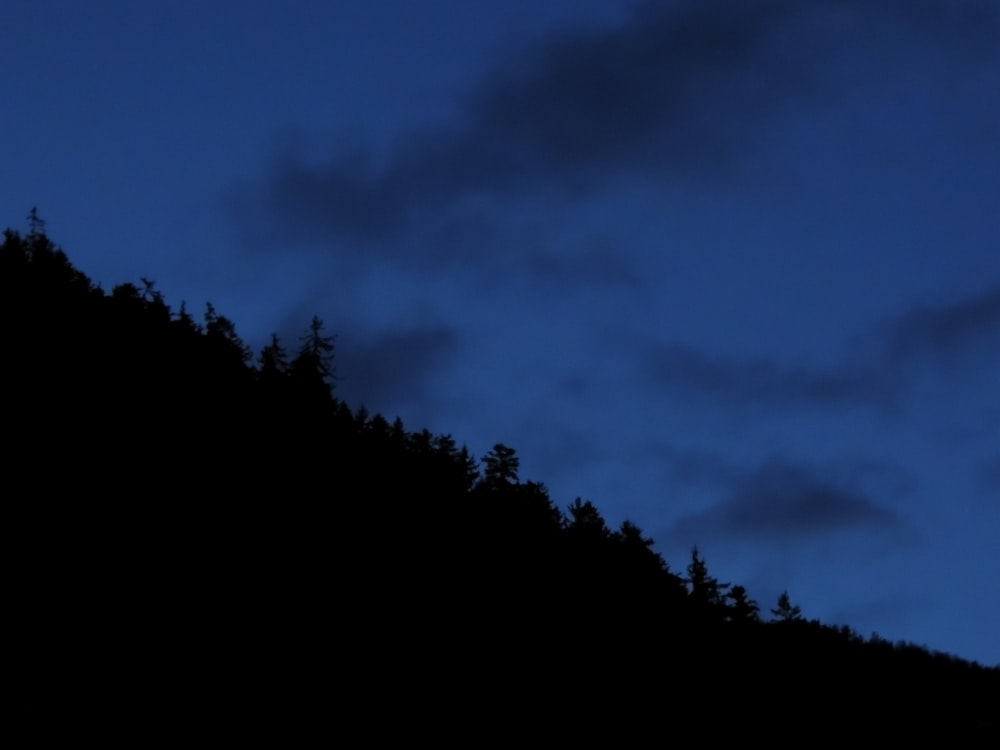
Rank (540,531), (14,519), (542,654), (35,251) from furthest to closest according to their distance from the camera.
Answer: (35,251) < (540,531) < (542,654) < (14,519)

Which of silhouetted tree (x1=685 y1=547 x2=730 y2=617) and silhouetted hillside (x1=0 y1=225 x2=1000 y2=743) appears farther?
silhouetted tree (x1=685 y1=547 x2=730 y2=617)

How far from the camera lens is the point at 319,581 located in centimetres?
6800

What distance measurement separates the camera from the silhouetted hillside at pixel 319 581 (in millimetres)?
53156

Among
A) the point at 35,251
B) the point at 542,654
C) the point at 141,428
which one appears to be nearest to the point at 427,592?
the point at 542,654

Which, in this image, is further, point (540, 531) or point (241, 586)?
point (540, 531)

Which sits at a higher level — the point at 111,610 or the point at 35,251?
the point at 35,251

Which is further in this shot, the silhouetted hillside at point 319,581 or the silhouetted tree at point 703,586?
the silhouetted tree at point 703,586

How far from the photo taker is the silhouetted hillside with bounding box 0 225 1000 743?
5316 cm

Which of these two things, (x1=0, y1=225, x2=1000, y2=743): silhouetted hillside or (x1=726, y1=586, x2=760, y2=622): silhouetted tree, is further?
(x1=726, y1=586, x2=760, y2=622): silhouetted tree

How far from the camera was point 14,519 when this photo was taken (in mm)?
58625

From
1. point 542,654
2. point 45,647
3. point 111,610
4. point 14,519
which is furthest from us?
point 542,654

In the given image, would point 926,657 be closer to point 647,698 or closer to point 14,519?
point 647,698

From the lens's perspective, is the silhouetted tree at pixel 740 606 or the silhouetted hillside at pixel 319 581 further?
the silhouetted tree at pixel 740 606

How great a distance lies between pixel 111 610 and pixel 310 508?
26.0 meters
